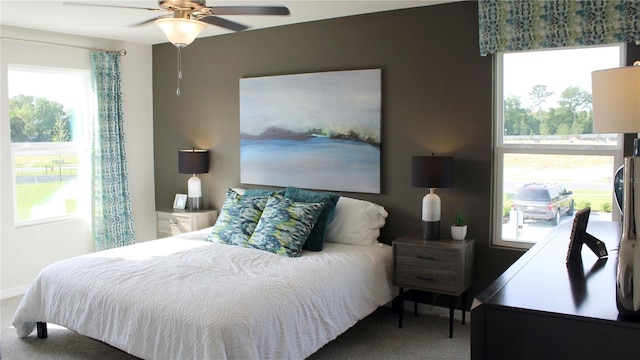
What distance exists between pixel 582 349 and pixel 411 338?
2580 mm

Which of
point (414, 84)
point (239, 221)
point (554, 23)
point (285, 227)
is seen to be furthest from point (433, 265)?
point (554, 23)

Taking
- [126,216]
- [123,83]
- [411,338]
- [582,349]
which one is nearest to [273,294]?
[411,338]

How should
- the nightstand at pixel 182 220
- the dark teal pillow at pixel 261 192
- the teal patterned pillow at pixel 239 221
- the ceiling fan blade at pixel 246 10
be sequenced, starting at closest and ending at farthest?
the ceiling fan blade at pixel 246 10 → the teal patterned pillow at pixel 239 221 → the dark teal pillow at pixel 261 192 → the nightstand at pixel 182 220

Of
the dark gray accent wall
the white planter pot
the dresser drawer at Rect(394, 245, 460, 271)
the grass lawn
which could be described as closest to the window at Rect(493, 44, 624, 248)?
the dark gray accent wall

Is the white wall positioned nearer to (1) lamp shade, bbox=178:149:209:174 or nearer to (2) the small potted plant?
(1) lamp shade, bbox=178:149:209:174

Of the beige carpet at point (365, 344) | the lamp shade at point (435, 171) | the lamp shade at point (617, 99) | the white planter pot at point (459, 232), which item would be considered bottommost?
the beige carpet at point (365, 344)

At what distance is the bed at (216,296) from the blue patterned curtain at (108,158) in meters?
1.53

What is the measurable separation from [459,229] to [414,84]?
1211 mm

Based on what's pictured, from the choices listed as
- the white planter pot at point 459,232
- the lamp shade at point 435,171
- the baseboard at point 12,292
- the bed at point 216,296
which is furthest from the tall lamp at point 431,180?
the baseboard at point 12,292

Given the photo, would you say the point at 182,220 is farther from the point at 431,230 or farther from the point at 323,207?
the point at 431,230

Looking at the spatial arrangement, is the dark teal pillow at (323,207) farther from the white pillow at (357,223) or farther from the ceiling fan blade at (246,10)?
the ceiling fan blade at (246,10)

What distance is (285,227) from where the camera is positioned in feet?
13.4

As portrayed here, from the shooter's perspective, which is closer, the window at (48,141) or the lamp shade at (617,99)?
the lamp shade at (617,99)

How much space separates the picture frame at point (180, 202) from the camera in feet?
19.0
